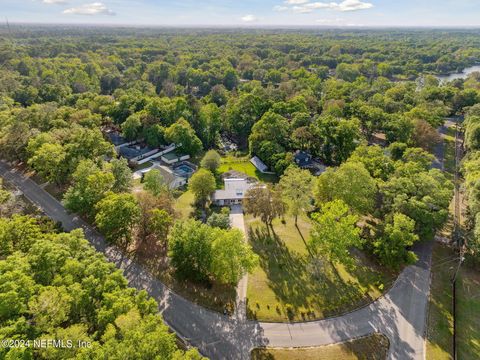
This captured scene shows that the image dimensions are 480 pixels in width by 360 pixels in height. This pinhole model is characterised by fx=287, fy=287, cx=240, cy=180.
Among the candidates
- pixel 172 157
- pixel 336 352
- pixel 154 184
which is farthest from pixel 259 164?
Result: pixel 336 352

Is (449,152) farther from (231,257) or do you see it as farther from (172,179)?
(231,257)

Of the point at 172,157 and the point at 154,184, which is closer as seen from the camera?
the point at 154,184

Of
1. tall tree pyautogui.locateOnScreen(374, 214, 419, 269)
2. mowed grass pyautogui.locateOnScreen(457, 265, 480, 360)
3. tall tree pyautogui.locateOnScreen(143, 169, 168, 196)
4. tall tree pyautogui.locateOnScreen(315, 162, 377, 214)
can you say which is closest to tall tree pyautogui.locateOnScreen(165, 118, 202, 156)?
tall tree pyautogui.locateOnScreen(143, 169, 168, 196)

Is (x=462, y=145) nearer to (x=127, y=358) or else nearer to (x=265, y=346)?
(x=265, y=346)

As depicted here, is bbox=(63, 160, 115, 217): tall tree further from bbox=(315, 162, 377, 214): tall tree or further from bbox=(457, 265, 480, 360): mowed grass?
bbox=(457, 265, 480, 360): mowed grass

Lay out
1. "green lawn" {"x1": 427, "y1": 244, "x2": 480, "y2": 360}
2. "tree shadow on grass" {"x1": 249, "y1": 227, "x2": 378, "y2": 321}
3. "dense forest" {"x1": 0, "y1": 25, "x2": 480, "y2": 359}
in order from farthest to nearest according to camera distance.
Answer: "tree shadow on grass" {"x1": 249, "y1": 227, "x2": 378, "y2": 321} < "green lawn" {"x1": 427, "y1": 244, "x2": 480, "y2": 360} < "dense forest" {"x1": 0, "y1": 25, "x2": 480, "y2": 359}

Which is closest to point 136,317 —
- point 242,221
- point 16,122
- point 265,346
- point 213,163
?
point 265,346

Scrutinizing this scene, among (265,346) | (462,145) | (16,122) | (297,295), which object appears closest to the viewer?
(265,346)
